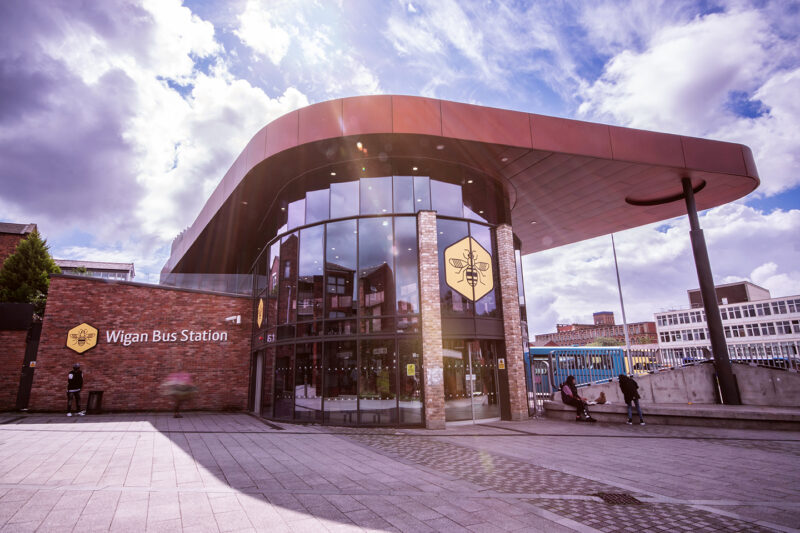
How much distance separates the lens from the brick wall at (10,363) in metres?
15.5

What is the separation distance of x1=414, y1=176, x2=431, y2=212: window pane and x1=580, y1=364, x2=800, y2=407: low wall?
1149cm

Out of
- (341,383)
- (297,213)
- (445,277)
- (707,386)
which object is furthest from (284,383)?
(707,386)

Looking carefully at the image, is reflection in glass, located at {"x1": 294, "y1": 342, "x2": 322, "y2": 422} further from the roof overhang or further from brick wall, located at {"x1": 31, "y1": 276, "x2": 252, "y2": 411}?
the roof overhang

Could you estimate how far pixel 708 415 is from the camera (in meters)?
11.8

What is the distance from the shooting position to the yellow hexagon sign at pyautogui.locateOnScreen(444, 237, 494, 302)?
45.3 ft

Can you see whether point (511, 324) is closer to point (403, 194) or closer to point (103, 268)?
point (403, 194)

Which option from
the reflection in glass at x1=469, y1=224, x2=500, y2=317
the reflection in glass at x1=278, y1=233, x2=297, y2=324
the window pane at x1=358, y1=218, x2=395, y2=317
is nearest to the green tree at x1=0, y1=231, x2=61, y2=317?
the reflection in glass at x1=278, y1=233, x2=297, y2=324

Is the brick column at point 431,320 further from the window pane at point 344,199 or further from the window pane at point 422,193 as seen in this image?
the window pane at point 344,199

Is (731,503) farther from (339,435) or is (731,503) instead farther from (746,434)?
(339,435)

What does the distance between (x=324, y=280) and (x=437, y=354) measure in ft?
15.3

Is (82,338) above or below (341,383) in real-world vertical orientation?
above

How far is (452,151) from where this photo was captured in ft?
45.9

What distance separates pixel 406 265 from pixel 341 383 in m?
4.40

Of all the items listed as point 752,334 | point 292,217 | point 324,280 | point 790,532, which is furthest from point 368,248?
point 752,334
